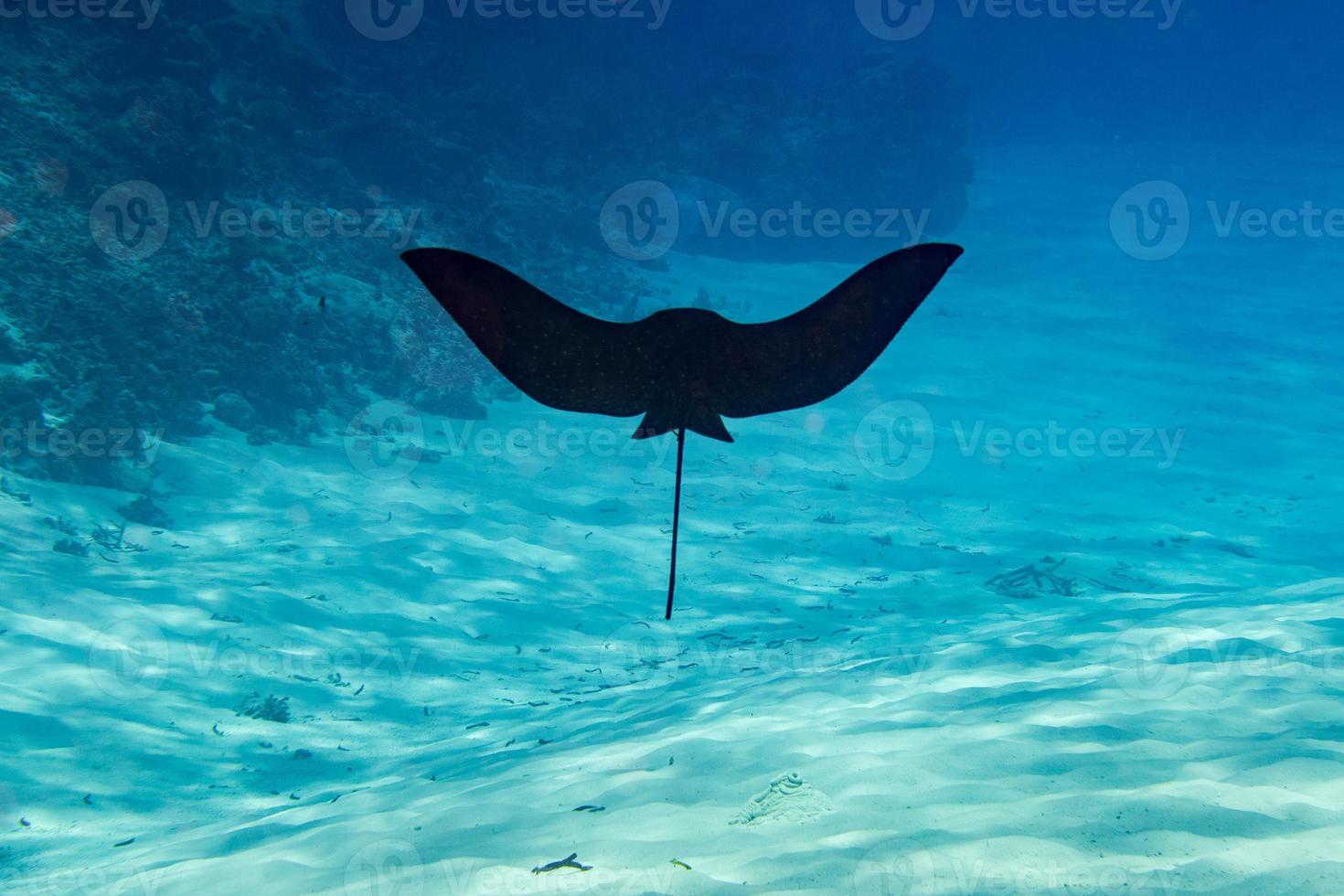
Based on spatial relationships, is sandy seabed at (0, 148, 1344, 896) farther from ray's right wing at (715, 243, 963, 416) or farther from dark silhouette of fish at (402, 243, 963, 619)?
ray's right wing at (715, 243, 963, 416)

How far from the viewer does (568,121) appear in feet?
84.1

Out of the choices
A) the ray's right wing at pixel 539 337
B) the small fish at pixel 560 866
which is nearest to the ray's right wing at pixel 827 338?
the ray's right wing at pixel 539 337

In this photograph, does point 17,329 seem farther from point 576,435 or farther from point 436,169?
point 436,169

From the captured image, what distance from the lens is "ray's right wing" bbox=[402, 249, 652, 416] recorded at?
3.00 meters

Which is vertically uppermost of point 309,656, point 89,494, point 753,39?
point 753,39

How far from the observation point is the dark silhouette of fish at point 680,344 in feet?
10.0

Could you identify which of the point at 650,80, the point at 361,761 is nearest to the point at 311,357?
the point at 361,761

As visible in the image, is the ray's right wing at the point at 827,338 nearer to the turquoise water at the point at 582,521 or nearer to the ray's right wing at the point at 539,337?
the ray's right wing at the point at 539,337

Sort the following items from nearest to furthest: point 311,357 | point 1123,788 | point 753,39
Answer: point 1123,788 → point 311,357 → point 753,39

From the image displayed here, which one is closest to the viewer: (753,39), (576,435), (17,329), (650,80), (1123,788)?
(1123,788)

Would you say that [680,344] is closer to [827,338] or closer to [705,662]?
[827,338]

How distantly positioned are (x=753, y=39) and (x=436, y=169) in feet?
168

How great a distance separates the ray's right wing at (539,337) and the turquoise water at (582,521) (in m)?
2.03

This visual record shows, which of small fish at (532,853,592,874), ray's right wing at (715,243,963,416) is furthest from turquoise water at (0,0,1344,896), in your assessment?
ray's right wing at (715,243,963,416)
